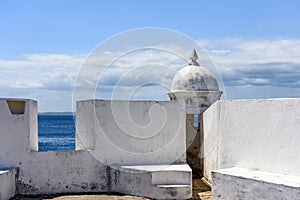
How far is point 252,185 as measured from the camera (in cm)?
711

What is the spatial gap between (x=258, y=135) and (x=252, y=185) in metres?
1.31

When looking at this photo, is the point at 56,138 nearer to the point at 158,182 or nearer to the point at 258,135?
the point at 158,182

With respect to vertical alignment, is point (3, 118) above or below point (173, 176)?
above

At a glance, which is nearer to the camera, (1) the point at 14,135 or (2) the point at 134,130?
(1) the point at 14,135

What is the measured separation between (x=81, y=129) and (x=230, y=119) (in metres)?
3.97

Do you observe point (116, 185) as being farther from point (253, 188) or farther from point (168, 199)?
point (253, 188)

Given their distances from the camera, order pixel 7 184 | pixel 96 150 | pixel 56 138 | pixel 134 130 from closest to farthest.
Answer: pixel 7 184
pixel 96 150
pixel 134 130
pixel 56 138

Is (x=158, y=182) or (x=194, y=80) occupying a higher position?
(x=194, y=80)

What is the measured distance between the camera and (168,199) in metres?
9.21

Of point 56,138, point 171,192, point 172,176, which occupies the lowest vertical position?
point 56,138

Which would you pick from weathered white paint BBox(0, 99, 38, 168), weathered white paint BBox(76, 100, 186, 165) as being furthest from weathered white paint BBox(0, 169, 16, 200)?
weathered white paint BBox(76, 100, 186, 165)

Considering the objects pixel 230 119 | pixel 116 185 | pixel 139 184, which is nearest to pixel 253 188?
pixel 230 119

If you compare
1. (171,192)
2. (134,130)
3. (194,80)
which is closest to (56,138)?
(194,80)

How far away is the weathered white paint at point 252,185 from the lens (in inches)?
256
